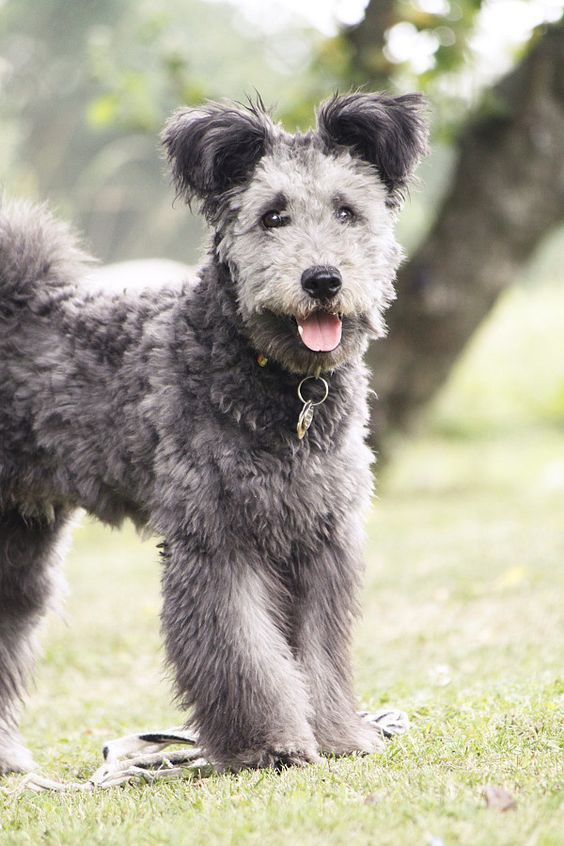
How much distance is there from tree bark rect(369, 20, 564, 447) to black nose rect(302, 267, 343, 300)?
8.20m

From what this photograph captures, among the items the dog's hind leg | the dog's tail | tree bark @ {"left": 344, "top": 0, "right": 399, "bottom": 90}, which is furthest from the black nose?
tree bark @ {"left": 344, "top": 0, "right": 399, "bottom": 90}

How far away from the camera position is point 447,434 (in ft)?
61.0

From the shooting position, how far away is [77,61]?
34.3 meters

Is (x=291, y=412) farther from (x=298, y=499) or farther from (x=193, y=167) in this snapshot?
(x=193, y=167)

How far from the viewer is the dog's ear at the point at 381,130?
174 inches

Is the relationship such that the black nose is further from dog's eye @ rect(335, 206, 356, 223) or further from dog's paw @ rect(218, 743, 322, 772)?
dog's paw @ rect(218, 743, 322, 772)

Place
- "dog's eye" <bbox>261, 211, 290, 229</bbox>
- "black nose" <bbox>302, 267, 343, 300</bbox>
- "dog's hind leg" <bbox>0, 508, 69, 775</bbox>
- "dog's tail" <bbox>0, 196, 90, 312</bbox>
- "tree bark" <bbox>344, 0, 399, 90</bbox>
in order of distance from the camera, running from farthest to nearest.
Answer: "tree bark" <bbox>344, 0, 399, 90</bbox> → "dog's hind leg" <bbox>0, 508, 69, 775</bbox> → "dog's tail" <bbox>0, 196, 90, 312</bbox> → "dog's eye" <bbox>261, 211, 290, 229</bbox> → "black nose" <bbox>302, 267, 343, 300</bbox>

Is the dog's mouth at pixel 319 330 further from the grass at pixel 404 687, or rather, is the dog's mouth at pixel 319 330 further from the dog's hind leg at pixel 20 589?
the dog's hind leg at pixel 20 589

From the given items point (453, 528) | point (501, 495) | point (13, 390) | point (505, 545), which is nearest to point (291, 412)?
point (13, 390)

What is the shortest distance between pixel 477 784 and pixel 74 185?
34.8 m

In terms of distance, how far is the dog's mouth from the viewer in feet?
13.7

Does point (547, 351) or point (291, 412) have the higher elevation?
point (547, 351)

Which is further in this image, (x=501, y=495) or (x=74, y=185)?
(x=74, y=185)

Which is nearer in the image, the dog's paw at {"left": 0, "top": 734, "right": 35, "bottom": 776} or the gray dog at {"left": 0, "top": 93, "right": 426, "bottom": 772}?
the gray dog at {"left": 0, "top": 93, "right": 426, "bottom": 772}
